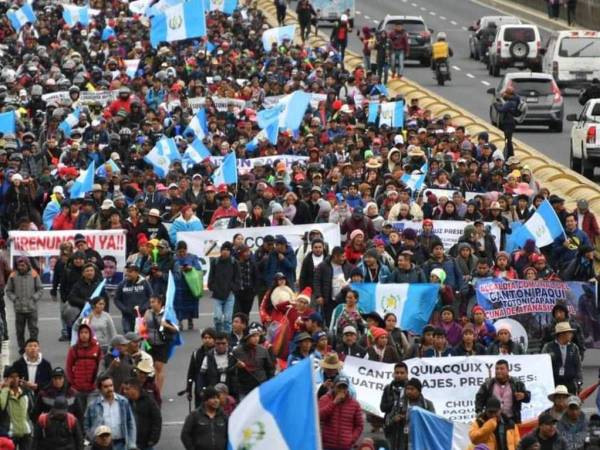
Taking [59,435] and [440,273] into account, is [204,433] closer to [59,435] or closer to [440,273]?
[59,435]

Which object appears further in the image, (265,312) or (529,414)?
(265,312)

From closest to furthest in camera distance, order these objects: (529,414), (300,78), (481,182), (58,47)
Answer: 1. (529,414)
2. (481,182)
3. (300,78)
4. (58,47)

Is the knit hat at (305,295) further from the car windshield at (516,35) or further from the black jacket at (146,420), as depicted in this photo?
the car windshield at (516,35)

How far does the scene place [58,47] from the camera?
160 feet

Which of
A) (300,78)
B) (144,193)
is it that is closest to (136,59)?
(300,78)

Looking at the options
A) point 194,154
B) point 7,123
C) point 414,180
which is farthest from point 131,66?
point 414,180

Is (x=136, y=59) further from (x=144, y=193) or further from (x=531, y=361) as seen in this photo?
(x=531, y=361)

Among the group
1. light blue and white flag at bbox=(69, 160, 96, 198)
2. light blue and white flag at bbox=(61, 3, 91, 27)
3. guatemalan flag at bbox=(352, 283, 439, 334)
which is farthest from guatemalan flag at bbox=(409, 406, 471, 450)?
light blue and white flag at bbox=(61, 3, 91, 27)

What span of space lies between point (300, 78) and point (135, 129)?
7197 millimetres

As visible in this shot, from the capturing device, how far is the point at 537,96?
47250 mm

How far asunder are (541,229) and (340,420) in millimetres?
8783

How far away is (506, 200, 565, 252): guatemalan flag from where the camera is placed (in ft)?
90.4

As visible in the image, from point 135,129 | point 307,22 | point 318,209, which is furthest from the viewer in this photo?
point 307,22

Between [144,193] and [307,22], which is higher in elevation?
[144,193]
